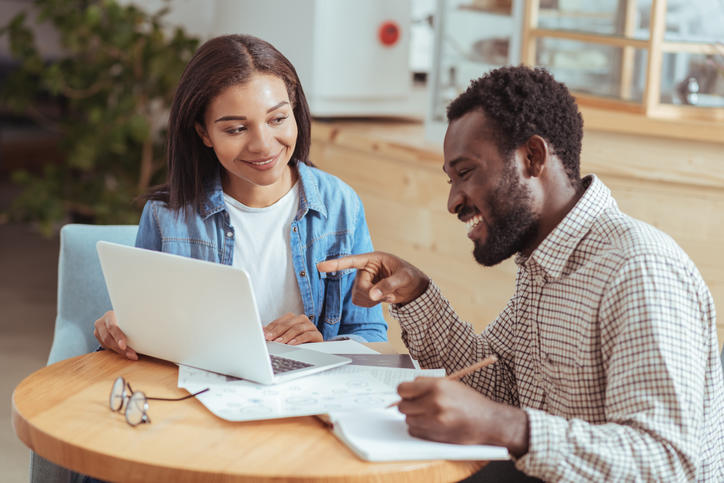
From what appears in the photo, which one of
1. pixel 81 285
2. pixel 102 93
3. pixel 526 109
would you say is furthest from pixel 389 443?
pixel 102 93

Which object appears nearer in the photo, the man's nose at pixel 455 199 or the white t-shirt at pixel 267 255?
the man's nose at pixel 455 199

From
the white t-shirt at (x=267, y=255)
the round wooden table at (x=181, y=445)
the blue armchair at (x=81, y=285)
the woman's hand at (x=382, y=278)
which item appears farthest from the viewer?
the blue armchair at (x=81, y=285)

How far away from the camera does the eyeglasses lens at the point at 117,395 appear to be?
124 centimetres

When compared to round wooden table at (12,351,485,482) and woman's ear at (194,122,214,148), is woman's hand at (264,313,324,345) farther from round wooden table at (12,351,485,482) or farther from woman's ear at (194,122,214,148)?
woman's ear at (194,122,214,148)

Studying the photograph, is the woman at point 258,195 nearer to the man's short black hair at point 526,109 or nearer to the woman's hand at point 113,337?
the woman's hand at point 113,337

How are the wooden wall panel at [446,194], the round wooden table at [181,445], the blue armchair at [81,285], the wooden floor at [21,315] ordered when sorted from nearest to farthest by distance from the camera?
the round wooden table at [181,445] → the blue armchair at [81,285] → the wooden wall panel at [446,194] → the wooden floor at [21,315]

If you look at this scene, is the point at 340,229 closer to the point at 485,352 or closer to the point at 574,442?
the point at 485,352

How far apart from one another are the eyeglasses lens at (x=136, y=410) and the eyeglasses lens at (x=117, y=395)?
4 cm

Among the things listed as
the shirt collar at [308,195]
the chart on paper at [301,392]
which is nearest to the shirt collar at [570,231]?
the chart on paper at [301,392]

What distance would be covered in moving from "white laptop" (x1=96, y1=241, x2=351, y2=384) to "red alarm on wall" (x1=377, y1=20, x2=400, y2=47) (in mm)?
2263

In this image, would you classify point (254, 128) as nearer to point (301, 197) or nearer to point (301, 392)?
point (301, 197)

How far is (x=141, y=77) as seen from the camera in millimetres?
3535

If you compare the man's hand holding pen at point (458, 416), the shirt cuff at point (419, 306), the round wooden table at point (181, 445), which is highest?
the shirt cuff at point (419, 306)

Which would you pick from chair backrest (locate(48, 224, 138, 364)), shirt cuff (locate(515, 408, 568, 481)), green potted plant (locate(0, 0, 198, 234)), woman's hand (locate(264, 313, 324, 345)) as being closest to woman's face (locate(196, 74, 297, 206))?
woman's hand (locate(264, 313, 324, 345))
